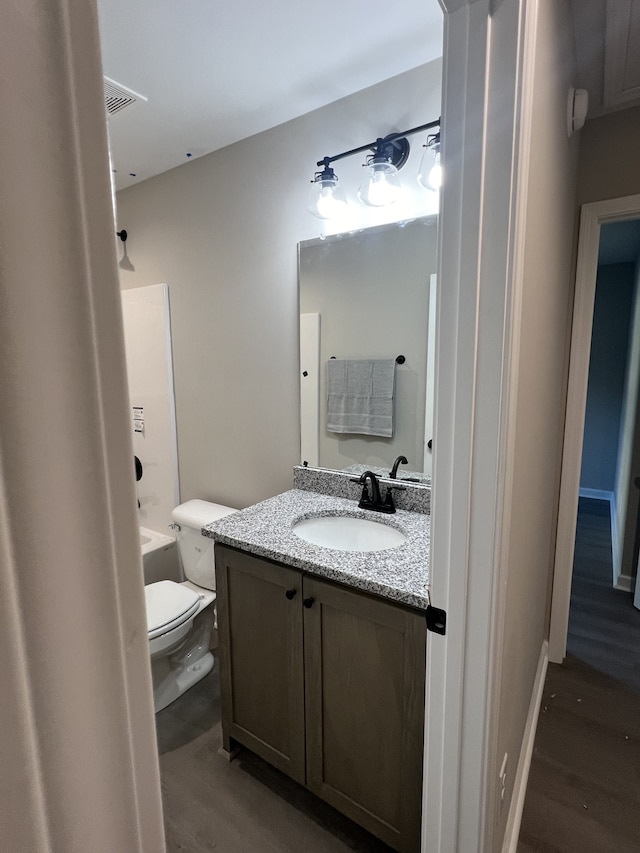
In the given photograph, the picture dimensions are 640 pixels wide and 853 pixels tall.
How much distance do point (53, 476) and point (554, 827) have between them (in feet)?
6.32

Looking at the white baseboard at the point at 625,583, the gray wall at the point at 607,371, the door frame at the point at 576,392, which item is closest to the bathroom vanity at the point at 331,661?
the door frame at the point at 576,392

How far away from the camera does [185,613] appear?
183cm

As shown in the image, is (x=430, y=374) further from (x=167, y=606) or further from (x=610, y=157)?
(x=167, y=606)

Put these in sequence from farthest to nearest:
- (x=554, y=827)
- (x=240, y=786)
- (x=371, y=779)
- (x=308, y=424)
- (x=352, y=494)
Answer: (x=308, y=424)
(x=352, y=494)
(x=240, y=786)
(x=554, y=827)
(x=371, y=779)

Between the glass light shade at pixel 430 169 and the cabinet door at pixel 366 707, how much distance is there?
1344 mm

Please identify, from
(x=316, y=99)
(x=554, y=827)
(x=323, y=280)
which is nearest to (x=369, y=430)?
(x=323, y=280)

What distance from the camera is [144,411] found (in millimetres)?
2572

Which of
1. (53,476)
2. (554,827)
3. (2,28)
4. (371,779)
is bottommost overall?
(554,827)

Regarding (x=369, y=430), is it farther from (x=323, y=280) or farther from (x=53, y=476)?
(x=53, y=476)

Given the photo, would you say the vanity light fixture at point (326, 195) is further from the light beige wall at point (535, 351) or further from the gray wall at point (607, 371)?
the gray wall at point (607, 371)

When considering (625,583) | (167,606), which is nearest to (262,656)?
(167,606)

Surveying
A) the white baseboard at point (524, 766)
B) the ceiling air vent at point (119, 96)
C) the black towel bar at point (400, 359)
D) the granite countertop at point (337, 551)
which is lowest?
the white baseboard at point (524, 766)

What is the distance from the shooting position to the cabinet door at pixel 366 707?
1.13 metres

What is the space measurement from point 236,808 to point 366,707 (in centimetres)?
67
